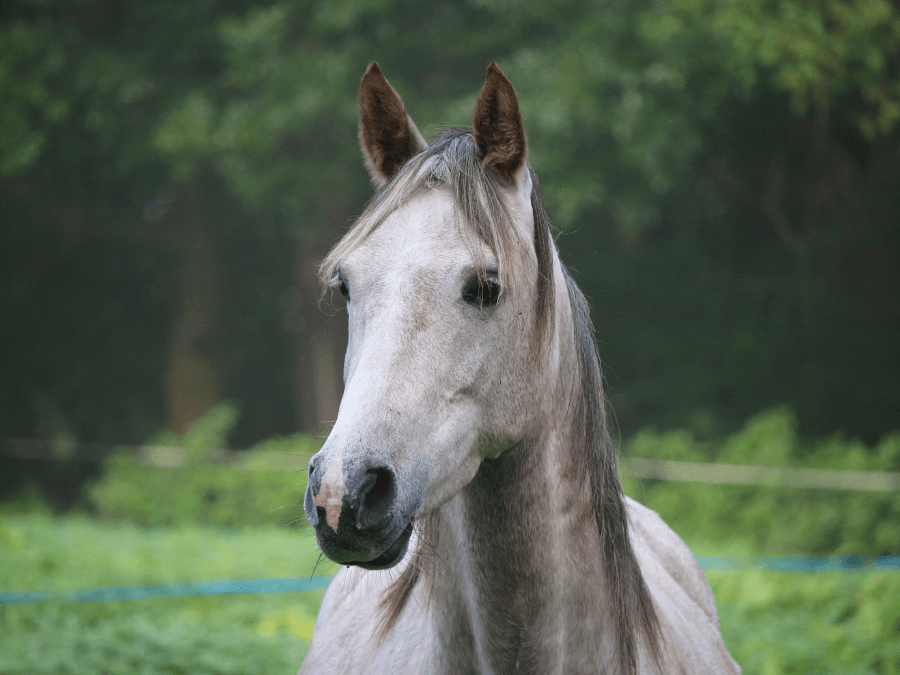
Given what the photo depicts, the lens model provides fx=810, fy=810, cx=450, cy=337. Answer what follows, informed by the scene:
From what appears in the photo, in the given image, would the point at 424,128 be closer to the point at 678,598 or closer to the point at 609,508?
the point at 678,598

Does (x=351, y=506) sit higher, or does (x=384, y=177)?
(x=384, y=177)

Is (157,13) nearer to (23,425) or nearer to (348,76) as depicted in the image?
(348,76)

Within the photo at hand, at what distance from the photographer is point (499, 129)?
196 centimetres

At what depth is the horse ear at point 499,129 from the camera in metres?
1.90

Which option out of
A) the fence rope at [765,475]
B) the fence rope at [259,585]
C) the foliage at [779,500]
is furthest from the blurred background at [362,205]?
the fence rope at [259,585]

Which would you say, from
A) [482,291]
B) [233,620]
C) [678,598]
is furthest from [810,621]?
[482,291]

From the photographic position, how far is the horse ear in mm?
1903

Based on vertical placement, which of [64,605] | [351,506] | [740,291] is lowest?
[64,605]

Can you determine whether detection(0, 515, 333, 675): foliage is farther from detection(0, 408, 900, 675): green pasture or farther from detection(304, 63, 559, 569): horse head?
detection(304, 63, 559, 569): horse head

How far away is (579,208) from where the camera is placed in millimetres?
11891

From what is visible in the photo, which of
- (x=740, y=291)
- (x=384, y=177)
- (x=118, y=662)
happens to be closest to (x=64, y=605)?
(x=118, y=662)

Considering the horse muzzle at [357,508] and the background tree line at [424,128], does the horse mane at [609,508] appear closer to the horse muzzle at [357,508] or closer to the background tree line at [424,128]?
the horse muzzle at [357,508]

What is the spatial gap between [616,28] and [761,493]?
6257 mm

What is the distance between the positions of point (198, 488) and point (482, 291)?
1063cm
